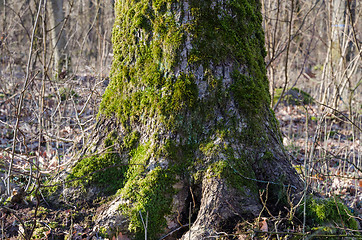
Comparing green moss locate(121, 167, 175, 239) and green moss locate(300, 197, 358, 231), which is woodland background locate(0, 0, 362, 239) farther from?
green moss locate(121, 167, 175, 239)

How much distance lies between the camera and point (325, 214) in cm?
214

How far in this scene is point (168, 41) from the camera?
237 cm

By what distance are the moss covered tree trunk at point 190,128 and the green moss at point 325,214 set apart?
19cm

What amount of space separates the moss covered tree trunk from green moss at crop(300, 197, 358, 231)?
0.19 metres

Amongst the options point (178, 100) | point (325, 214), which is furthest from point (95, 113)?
point (325, 214)

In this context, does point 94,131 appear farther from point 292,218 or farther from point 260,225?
point 292,218

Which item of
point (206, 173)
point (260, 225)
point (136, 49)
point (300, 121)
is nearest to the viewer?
point (260, 225)

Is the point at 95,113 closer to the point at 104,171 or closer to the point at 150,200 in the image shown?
the point at 104,171

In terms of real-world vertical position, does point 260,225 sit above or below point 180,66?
below

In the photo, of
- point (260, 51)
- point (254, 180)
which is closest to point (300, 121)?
point (260, 51)

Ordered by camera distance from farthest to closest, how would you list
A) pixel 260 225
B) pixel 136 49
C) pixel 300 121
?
1. pixel 300 121
2. pixel 136 49
3. pixel 260 225

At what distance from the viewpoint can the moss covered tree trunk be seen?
7.35 ft

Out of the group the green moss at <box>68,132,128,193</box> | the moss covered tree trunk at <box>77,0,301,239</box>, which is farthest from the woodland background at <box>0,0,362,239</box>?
the moss covered tree trunk at <box>77,0,301,239</box>

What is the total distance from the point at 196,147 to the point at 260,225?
70 cm
